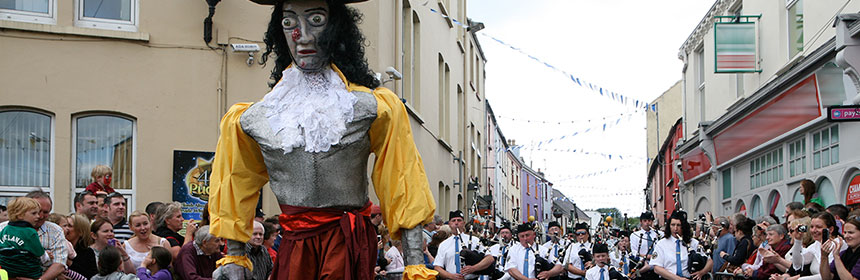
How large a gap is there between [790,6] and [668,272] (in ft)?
25.4

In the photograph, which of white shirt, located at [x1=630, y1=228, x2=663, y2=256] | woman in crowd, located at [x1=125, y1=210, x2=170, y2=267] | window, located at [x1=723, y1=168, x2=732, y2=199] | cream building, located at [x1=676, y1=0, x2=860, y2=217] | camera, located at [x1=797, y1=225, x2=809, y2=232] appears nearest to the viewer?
woman in crowd, located at [x1=125, y1=210, x2=170, y2=267]

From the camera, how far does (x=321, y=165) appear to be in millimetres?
3969

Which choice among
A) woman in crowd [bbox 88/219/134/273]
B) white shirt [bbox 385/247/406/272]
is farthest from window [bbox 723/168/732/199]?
woman in crowd [bbox 88/219/134/273]

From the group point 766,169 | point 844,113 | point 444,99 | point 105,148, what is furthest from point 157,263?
point 444,99

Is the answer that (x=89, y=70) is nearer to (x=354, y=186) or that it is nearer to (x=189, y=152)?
(x=189, y=152)

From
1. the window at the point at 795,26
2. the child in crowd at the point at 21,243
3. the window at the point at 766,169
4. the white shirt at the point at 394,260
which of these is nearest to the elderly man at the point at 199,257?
the child in crowd at the point at 21,243

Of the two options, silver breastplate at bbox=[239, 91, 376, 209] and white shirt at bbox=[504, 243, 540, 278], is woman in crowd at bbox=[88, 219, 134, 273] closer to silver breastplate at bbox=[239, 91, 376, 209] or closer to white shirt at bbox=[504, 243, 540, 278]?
silver breastplate at bbox=[239, 91, 376, 209]

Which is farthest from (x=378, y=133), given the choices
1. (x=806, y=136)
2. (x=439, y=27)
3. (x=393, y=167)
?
(x=439, y=27)

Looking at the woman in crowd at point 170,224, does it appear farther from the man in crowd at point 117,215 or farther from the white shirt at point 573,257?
the white shirt at point 573,257

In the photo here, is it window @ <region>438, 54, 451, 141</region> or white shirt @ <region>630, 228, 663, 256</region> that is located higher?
window @ <region>438, 54, 451, 141</region>

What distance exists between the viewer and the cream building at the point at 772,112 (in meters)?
14.2

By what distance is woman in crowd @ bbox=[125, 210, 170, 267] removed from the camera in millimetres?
7355

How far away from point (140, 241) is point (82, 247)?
1.47 feet

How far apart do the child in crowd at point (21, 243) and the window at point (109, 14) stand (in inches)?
222
